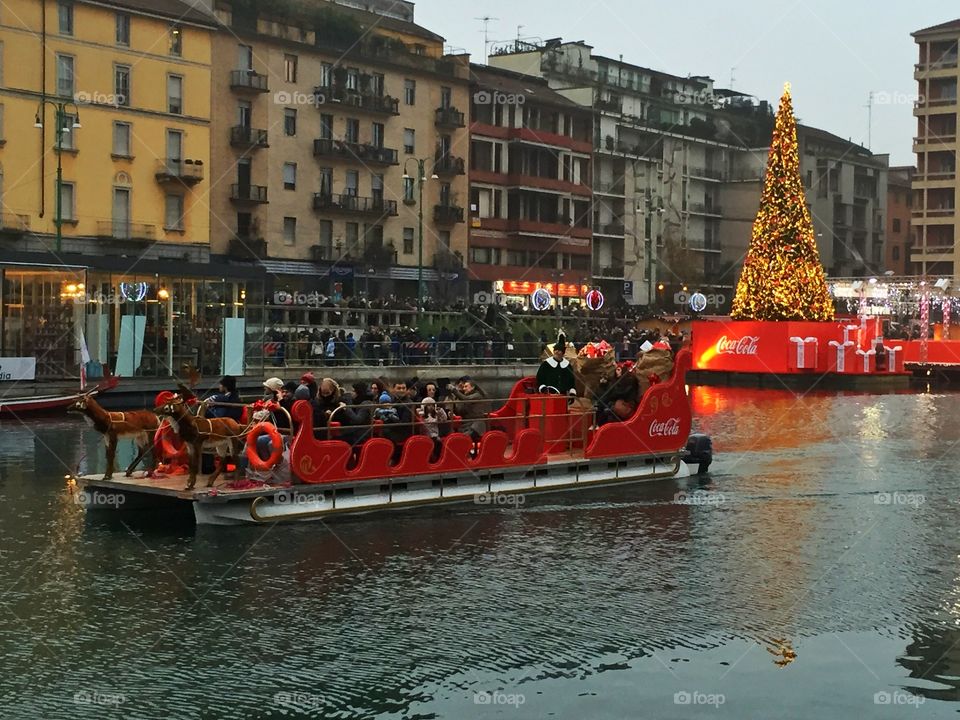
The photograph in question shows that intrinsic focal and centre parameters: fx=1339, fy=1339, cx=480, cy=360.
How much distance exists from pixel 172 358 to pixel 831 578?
101 ft

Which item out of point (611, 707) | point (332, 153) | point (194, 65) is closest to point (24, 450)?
point (611, 707)

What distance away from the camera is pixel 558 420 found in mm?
24484

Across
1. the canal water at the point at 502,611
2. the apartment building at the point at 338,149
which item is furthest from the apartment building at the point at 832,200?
the canal water at the point at 502,611

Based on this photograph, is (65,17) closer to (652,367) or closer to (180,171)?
(180,171)

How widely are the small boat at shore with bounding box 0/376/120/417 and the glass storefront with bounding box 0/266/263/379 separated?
2445 millimetres

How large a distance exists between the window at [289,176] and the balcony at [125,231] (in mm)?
9489

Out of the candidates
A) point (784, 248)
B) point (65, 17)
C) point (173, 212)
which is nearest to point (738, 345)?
point (784, 248)

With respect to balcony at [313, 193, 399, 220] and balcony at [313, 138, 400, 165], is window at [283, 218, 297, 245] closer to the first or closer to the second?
balcony at [313, 193, 399, 220]

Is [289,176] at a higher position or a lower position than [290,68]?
lower

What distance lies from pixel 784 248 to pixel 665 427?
31460mm

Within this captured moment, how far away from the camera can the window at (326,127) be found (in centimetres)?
7425

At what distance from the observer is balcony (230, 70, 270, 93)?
69.1 metres

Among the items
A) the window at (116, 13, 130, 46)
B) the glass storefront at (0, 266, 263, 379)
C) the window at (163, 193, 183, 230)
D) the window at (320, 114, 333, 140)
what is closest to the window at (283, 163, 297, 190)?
the window at (320, 114, 333, 140)

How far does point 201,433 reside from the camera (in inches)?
746
